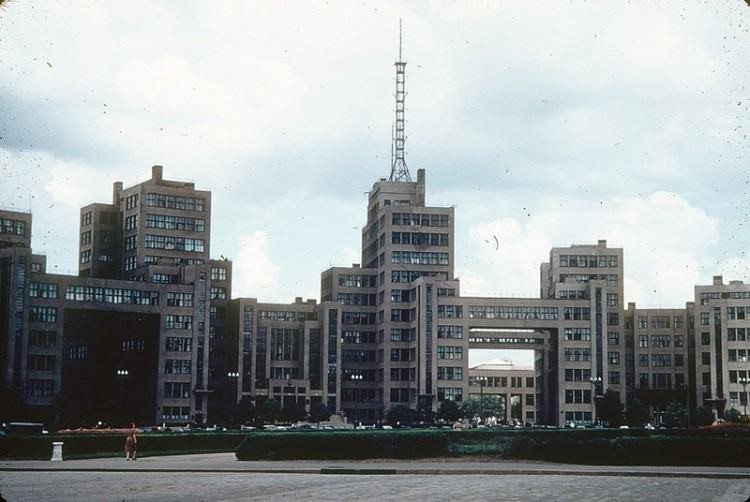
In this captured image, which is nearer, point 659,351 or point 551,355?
point 551,355

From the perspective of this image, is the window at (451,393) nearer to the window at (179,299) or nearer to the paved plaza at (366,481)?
the window at (179,299)

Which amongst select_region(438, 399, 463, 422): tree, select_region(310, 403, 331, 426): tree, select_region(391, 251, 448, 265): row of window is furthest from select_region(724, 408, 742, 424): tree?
select_region(310, 403, 331, 426): tree

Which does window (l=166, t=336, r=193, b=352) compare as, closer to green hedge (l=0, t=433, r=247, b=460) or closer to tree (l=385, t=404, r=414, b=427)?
tree (l=385, t=404, r=414, b=427)

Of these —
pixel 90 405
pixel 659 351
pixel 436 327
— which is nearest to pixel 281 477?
pixel 90 405

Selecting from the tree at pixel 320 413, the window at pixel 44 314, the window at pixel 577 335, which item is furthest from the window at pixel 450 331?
the window at pixel 44 314

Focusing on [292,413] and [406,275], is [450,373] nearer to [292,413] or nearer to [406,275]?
[406,275]

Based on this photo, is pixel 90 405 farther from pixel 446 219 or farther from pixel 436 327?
pixel 446 219

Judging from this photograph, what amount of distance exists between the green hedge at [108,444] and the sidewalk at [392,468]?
4963 millimetres

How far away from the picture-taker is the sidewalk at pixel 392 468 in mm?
44219

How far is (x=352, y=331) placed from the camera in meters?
184

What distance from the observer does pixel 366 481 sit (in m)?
39.2

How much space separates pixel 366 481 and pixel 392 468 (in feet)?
22.8

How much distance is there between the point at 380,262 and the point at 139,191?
43437mm

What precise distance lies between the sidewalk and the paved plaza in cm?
4
